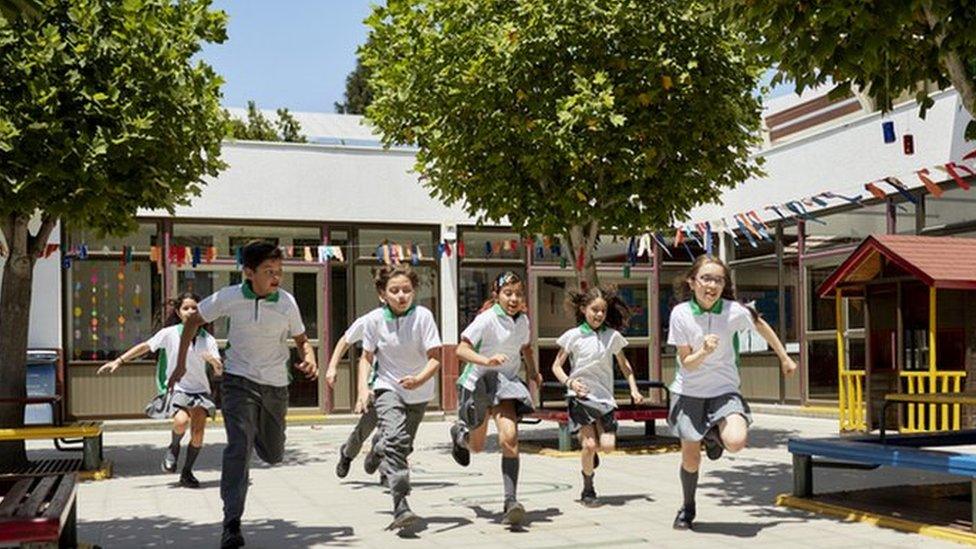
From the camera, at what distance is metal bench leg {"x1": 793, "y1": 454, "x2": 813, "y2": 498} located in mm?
8836

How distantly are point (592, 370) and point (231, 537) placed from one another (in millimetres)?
3380

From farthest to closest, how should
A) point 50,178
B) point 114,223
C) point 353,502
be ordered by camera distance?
point 114,223
point 50,178
point 353,502

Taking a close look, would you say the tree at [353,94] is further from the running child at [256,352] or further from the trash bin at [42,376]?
the running child at [256,352]

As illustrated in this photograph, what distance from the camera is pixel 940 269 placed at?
13.6 metres

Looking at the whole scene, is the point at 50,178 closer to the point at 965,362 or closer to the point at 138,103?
the point at 138,103

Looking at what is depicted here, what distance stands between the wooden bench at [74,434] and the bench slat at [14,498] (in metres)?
4.41

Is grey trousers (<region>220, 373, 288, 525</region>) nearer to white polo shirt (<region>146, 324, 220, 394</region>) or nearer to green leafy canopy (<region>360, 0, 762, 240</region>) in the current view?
white polo shirt (<region>146, 324, 220, 394</region>)

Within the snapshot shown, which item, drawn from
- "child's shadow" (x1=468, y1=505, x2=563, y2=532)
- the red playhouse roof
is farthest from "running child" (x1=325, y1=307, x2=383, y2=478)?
the red playhouse roof

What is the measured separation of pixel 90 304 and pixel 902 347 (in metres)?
12.1

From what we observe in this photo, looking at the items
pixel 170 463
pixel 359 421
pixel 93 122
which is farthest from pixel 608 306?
pixel 93 122

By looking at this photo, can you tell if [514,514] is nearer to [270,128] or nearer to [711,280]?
[711,280]

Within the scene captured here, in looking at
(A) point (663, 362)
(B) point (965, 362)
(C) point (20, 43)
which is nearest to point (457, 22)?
(C) point (20, 43)

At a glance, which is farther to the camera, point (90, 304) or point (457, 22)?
point (90, 304)

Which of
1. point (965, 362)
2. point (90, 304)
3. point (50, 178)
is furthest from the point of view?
point (90, 304)
